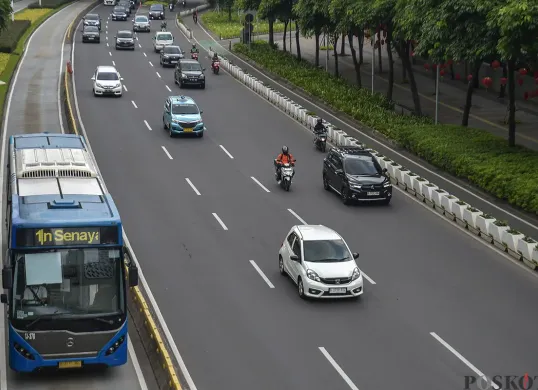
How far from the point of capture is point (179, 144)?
4678 cm

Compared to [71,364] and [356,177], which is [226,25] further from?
[71,364]

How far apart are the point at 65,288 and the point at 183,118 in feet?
95.2

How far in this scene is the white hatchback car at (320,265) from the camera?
2575 centimetres

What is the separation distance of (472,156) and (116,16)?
72180 millimetres

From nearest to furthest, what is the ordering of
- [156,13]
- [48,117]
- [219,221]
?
[219,221], [48,117], [156,13]

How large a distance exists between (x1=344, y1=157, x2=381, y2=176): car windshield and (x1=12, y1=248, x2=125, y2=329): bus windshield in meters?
18.1

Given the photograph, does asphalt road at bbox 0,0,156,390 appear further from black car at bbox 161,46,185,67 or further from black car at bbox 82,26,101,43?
black car at bbox 161,46,185,67

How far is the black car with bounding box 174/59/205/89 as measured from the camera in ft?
204

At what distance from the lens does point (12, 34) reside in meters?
82.8

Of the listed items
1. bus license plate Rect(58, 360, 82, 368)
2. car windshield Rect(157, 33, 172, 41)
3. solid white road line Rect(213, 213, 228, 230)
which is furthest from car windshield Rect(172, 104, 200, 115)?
car windshield Rect(157, 33, 172, 41)

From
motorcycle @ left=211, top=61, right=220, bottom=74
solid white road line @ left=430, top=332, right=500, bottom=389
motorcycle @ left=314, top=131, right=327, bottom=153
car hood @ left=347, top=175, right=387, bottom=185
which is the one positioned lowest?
solid white road line @ left=430, top=332, right=500, bottom=389

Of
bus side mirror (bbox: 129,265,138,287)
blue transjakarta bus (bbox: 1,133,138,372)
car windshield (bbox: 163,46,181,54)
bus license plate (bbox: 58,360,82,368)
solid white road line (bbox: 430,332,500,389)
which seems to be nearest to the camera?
bus side mirror (bbox: 129,265,138,287)

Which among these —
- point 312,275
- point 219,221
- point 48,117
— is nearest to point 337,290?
point 312,275

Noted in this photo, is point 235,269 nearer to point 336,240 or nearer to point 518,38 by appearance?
point 336,240
